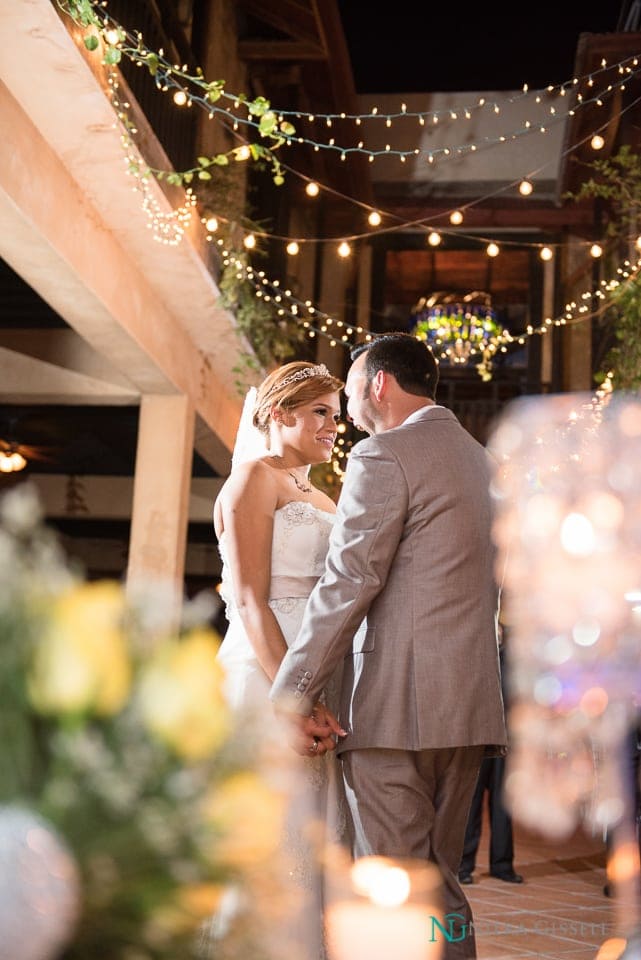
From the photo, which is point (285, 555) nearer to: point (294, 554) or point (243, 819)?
point (294, 554)

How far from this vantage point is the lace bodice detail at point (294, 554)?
2.85 m

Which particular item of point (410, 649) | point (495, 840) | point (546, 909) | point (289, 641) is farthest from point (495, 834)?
point (410, 649)

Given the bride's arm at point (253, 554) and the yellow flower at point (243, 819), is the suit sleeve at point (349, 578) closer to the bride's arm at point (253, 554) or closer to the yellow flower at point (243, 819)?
the bride's arm at point (253, 554)

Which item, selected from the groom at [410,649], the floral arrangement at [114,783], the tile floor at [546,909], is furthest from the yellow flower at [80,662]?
the tile floor at [546,909]

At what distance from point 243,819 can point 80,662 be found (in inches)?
5.1

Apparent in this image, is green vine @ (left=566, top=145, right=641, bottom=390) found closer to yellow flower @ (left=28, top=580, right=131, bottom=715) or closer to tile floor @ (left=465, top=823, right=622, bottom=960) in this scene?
tile floor @ (left=465, top=823, right=622, bottom=960)

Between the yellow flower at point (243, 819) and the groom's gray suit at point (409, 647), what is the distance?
175 centimetres

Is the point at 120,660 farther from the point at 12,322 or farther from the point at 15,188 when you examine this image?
the point at 12,322

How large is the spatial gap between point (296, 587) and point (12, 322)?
5550 millimetres

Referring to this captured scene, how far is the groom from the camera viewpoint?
2363 millimetres

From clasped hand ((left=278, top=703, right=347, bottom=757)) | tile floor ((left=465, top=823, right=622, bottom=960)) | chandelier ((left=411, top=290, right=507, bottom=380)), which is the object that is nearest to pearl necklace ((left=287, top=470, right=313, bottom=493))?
clasped hand ((left=278, top=703, right=347, bottom=757))

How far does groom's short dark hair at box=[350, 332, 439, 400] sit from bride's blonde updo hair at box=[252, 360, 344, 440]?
343 mm

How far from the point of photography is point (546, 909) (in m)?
4.64

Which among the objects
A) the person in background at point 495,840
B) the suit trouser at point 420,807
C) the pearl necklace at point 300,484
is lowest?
the person in background at point 495,840
